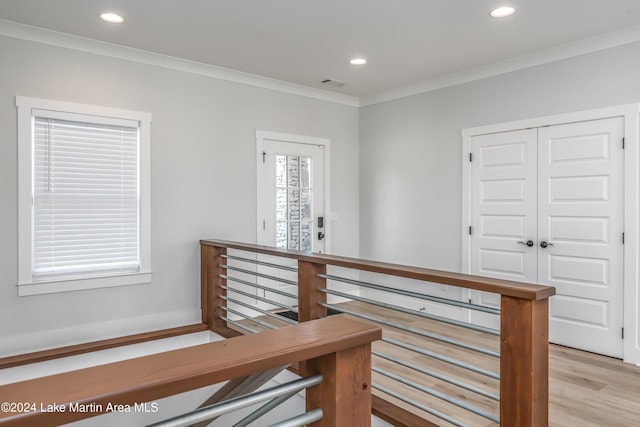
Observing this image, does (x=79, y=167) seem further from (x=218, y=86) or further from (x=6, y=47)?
Answer: (x=218, y=86)

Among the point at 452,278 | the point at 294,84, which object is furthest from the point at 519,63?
the point at 452,278

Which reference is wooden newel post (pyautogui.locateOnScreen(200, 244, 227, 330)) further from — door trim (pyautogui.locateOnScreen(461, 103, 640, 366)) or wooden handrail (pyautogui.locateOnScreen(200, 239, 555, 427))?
door trim (pyautogui.locateOnScreen(461, 103, 640, 366))

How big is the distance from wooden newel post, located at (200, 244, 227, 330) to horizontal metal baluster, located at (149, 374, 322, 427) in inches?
125

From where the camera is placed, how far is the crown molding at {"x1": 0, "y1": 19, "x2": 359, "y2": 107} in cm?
330

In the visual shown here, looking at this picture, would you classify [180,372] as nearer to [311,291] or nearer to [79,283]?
[311,291]

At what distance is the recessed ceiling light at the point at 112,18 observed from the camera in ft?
10.0

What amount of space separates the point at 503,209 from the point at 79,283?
379 centimetres

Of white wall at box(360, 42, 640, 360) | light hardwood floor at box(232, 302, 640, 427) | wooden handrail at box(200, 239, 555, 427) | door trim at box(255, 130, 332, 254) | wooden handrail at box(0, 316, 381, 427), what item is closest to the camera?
wooden handrail at box(0, 316, 381, 427)

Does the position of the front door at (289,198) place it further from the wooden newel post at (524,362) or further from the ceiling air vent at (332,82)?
the wooden newel post at (524,362)

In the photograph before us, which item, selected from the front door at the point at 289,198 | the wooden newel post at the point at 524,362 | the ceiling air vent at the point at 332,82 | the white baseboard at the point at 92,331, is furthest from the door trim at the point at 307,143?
the wooden newel post at the point at 524,362

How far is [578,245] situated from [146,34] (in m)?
3.91

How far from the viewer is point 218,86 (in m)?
4.33

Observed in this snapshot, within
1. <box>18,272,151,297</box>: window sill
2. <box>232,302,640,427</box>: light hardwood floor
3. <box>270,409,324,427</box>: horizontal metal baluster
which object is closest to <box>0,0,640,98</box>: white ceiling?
<box>18,272,151,297</box>: window sill

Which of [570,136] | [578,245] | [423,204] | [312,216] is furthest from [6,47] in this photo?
[578,245]
